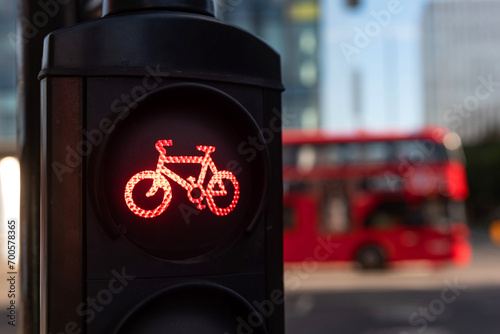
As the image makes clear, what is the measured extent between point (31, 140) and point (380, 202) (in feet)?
49.6

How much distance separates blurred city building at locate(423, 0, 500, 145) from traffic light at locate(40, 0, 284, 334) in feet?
320

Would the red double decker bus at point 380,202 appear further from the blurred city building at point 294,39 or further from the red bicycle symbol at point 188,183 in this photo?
the blurred city building at point 294,39

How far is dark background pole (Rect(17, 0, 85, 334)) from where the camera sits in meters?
1.33

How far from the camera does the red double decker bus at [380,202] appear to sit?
15.9 meters

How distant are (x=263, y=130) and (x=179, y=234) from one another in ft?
0.89

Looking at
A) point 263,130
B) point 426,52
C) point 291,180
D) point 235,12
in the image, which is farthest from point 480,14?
point 263,130

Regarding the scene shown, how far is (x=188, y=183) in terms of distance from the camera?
3.84ft

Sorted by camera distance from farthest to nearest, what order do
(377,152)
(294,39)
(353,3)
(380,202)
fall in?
(294,39) < (377,152) < (380,202) < (353,3)

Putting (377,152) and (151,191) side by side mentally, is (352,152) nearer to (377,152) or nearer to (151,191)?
(377,152)

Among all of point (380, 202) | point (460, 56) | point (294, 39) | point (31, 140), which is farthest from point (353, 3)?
point (460, 56)

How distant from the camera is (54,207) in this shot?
1.15 meters

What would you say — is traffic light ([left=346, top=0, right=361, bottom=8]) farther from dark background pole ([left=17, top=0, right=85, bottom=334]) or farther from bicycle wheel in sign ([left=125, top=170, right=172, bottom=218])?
bicycle wheel in sign ([left=125, top=170, right=172, bottom=218])

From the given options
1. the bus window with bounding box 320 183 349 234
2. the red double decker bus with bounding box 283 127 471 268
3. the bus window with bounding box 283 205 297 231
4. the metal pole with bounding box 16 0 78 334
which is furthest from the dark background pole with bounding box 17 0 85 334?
the bus window with bounding box 320 183 349 234

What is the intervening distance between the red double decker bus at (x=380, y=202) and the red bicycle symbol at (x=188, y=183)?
1476 centimetres
